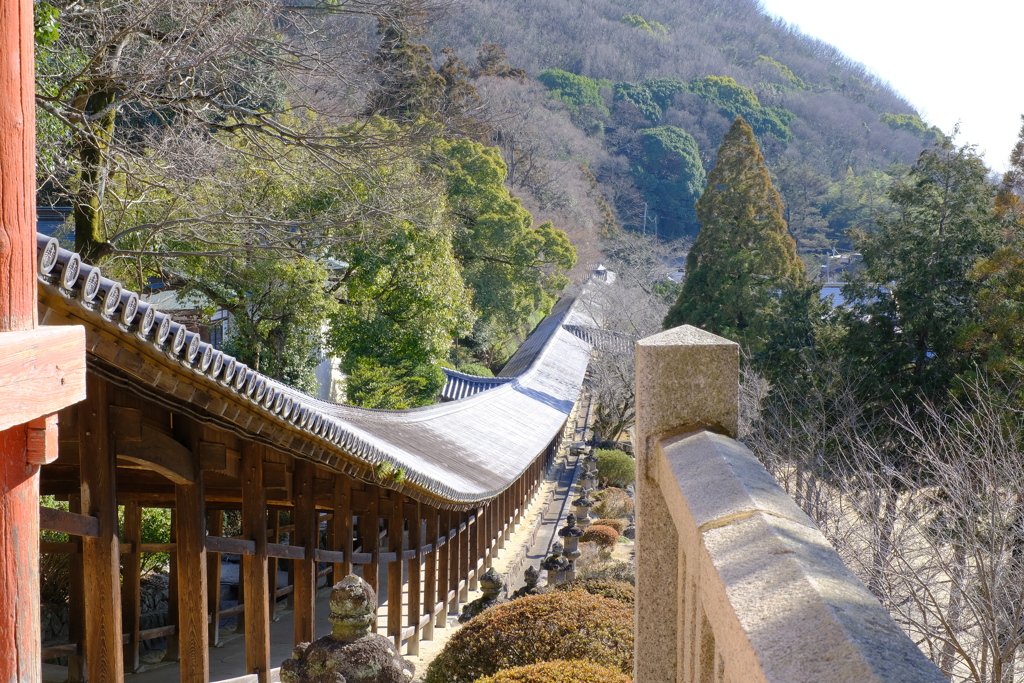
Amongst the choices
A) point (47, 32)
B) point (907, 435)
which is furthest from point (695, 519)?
point (907, 435)

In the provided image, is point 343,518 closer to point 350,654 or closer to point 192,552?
point 192,552

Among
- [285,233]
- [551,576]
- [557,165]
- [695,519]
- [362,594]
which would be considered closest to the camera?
[695,519]

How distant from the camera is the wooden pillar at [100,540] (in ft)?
13.2

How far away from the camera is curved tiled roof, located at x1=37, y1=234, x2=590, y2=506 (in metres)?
2.87

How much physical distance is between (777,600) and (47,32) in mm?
8088

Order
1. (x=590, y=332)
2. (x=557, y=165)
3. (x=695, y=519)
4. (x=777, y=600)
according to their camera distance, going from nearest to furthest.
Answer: (x=777, y=600)
(x=695, y=519)
(x=590, y=332)
(x=557, y=165)

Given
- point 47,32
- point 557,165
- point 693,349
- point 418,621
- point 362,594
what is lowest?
point 418,621

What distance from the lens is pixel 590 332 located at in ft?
90.4

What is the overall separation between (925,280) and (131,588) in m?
13.9

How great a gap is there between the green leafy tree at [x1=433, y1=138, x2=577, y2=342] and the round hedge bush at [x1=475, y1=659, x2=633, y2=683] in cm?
2260

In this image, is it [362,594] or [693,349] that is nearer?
[693,349]

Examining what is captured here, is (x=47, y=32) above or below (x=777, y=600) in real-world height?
above

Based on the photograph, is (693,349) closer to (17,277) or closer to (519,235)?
(17,277)

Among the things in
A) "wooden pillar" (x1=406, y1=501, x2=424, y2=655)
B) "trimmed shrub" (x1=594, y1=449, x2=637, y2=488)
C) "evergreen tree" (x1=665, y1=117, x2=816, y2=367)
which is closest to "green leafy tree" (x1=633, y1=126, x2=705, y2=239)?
"evergreen tree" (x1=665, y1=117, x2=816, y2=367)
